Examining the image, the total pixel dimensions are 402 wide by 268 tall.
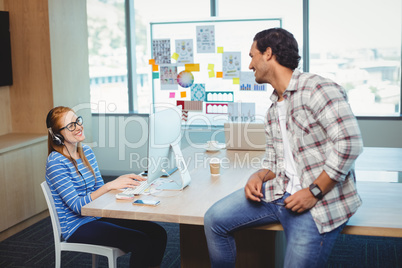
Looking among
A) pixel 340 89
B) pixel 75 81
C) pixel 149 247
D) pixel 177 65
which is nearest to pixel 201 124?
pixel 177 65

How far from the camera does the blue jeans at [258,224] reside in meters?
1.85

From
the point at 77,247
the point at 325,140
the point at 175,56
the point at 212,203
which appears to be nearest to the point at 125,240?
the point at 77,247

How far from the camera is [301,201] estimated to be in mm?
1875

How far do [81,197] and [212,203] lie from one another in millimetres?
685

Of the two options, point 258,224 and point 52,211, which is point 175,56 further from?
point 258,224

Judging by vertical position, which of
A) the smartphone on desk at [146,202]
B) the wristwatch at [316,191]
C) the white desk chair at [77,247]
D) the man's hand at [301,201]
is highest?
the wristwatch at [316,191]

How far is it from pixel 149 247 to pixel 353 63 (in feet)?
11.5

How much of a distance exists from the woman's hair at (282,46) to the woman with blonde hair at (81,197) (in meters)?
1.00

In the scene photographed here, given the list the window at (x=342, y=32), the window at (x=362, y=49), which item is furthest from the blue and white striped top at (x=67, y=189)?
the window at (x=362, y=49)

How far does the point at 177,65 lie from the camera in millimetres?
5297

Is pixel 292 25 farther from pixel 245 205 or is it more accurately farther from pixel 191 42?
pixel 245 205

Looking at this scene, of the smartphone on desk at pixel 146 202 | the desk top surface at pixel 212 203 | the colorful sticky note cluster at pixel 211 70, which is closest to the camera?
the desk top surface at pixel 212 203

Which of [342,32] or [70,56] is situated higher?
[342,32]

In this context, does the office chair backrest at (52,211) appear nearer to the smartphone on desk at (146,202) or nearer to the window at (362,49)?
the smartphone on desk at (146,202)
